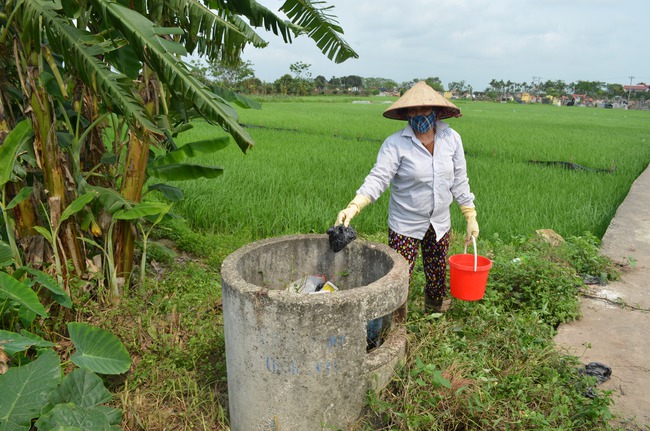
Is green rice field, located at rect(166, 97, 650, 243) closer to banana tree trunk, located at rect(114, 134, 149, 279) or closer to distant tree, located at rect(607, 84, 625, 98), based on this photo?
banana tree trunk, located at rect(114, 134, 149, 279)

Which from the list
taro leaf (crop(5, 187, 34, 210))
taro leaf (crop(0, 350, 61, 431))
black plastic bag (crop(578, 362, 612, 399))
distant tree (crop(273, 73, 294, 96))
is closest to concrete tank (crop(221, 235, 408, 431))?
taro leaf (crop(0, 350, 61, 431))

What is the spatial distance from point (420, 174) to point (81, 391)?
1.73m

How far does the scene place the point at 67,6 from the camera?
6.49 feet

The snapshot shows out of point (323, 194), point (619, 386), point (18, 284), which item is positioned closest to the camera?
point (18, 284)

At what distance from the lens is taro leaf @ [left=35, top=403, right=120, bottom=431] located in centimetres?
156

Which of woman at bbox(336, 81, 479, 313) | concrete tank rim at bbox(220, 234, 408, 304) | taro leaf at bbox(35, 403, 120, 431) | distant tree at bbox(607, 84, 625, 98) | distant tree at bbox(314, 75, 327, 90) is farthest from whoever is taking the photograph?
distant tree at bbox(607, 84, 625, 98)

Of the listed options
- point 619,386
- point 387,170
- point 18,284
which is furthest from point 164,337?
point 619,386

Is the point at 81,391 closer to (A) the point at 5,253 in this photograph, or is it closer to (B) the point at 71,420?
(B) the point at 71,420

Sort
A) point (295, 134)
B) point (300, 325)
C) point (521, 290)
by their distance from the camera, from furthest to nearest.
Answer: point (295, 134) < point (521, 290) < point (300, 325)

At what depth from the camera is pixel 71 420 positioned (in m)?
1.59

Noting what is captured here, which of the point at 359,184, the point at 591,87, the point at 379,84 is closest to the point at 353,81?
the point at 379,84

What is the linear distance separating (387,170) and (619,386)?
1.39 meters

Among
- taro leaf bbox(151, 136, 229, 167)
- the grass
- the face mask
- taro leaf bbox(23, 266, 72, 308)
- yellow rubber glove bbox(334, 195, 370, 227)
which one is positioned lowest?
the grass

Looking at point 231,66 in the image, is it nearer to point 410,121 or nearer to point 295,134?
point 410,121
